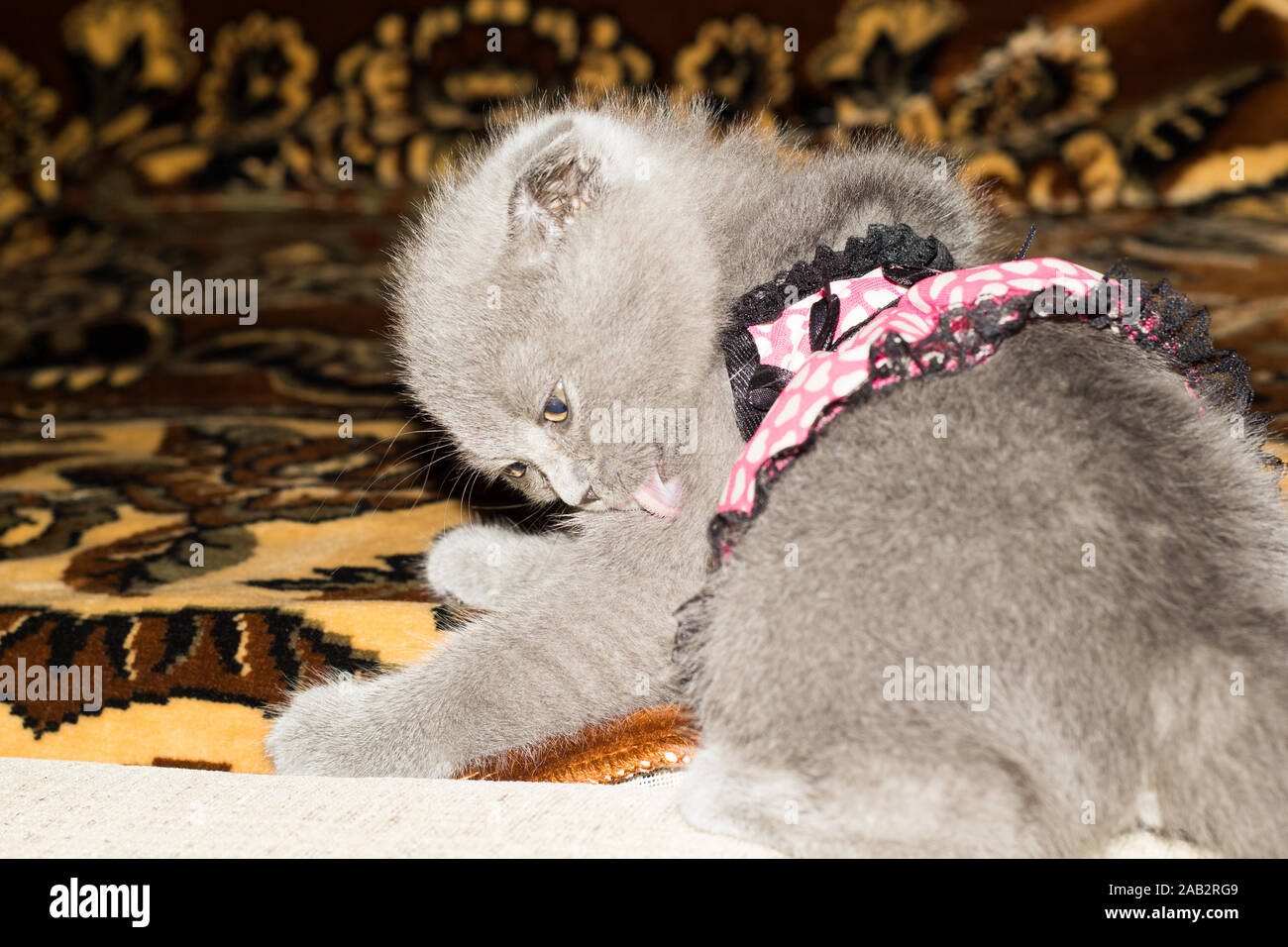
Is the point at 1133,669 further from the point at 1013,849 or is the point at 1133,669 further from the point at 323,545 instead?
the point at 323,545

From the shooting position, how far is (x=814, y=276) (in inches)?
40.6

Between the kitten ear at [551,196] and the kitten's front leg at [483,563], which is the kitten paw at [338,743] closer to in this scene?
the kitten's front leg at [483,563]

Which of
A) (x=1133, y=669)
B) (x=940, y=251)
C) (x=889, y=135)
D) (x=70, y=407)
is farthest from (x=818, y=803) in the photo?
(x=70, y=407)

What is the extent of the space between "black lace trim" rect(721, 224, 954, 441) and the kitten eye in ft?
0.62

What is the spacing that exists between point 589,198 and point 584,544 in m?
0.39

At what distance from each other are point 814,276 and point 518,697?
509 millimetres

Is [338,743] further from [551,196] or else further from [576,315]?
[551,196]

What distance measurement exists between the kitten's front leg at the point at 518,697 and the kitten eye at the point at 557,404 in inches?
7.2

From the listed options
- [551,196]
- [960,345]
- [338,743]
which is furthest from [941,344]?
[338,743]

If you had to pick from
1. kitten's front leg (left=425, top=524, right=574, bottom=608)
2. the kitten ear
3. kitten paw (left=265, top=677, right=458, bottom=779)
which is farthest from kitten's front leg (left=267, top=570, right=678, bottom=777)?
the kitten ear

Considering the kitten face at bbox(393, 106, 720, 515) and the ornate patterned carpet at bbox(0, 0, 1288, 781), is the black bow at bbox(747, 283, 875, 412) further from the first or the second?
the ornate patterned carpet at bbox(0, 0, 1288, 781)

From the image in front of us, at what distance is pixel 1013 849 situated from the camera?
0.76 meters

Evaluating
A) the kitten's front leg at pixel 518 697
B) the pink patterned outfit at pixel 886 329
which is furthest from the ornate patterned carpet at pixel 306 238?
the pink patterned outfit at pixel 886 329

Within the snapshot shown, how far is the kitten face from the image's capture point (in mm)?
1110
